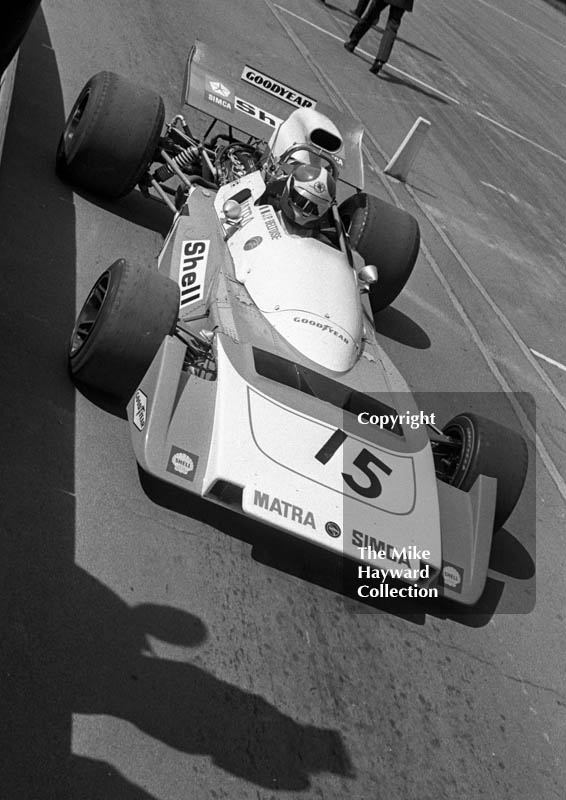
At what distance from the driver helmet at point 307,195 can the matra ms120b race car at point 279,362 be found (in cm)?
1

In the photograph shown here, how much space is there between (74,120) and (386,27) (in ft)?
30.8

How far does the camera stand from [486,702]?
587cm

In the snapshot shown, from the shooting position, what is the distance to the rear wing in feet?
30.3

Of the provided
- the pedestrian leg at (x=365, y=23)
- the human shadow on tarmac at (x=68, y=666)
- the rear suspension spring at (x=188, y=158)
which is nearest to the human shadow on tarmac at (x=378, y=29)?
the pedestrian leg at (x=365, y=23)

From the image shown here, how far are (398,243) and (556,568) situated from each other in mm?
3168

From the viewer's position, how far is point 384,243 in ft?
29.4

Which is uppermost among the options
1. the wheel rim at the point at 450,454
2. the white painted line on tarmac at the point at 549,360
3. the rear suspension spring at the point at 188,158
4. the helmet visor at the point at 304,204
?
the helmet visor at the point at 304,204

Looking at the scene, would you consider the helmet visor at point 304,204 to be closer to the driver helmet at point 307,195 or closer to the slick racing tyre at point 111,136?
the driver helmet at point 307,195

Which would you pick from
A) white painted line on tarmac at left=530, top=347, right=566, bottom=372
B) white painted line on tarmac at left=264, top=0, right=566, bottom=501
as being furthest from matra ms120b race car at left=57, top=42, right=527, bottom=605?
white painted line on tarmac at left=530, top=347, right=566, bottom=372

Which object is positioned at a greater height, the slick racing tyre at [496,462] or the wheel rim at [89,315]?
the slick racing tyre at [496,462]

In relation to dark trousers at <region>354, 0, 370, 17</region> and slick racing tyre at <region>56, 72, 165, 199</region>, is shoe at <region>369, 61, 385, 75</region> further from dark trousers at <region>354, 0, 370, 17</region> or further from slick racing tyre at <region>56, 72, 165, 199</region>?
slick racing tyre at <region>56, 72, 165, 199</region>

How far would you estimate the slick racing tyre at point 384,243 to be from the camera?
29.3 feet

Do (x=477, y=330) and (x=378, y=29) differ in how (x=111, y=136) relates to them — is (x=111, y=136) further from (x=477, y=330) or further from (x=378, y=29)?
(x=378, y=29)

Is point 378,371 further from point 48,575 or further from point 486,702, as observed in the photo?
point 48,575
